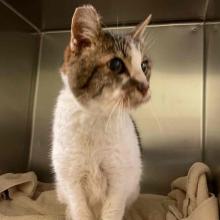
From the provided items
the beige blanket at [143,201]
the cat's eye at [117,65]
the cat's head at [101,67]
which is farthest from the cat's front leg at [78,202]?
the cat's eye at [117,65]

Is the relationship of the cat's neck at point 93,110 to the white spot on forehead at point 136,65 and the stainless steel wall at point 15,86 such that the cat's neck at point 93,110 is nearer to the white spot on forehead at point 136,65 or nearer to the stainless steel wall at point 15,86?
the white spot on forehead at point 136,65

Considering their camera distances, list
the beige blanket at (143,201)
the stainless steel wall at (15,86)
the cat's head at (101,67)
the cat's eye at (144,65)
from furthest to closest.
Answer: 1. the stainless steel wall at (15,86)
2. the beige blanket at (143,201)
3. the cat's eye at (144,65)
4. the cat's head at (101,67)

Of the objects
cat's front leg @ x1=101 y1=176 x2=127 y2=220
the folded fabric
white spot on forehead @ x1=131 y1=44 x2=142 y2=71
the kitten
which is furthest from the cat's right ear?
the folded fabric

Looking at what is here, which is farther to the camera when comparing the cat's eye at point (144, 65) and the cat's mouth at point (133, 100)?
the cat's eye at point (144, 65)

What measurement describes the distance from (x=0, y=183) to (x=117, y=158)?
0.57m

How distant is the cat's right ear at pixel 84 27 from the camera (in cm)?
101

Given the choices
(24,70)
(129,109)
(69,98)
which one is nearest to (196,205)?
(129,109)

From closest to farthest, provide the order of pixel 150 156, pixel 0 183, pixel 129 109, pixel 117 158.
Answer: pixel 129 109 < pixel 117 158 < pixel 0 183 < pixel 150 156

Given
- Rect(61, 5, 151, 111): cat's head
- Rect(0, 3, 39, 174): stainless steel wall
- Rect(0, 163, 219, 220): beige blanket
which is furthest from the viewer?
Rect(0, 3, 39, 174): stainless steel wall

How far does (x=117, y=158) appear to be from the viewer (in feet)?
3.77

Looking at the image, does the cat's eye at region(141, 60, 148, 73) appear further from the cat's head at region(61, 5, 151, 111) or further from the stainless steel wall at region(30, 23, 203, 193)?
the stainless steel wall at region(30, 23, 203, 193)

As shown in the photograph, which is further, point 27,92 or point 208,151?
point 27,92

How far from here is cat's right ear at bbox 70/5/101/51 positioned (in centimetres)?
101

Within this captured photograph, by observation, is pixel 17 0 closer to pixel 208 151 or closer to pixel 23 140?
pixel 23 140
